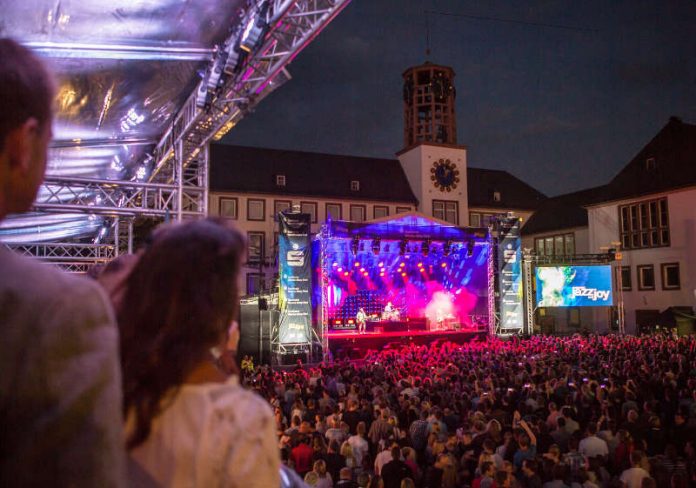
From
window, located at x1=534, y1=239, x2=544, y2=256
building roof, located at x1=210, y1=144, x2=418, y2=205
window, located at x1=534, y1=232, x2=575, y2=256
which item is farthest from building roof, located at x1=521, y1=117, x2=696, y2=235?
building roof, located at x1=210, y1=144, x2=418, y2=205

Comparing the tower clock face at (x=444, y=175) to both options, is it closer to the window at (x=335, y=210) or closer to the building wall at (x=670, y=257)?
the window at (x=335, y=210)

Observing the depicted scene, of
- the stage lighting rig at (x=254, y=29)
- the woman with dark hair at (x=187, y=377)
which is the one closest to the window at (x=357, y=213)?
the stage lighting rig at (x=254, y=29)

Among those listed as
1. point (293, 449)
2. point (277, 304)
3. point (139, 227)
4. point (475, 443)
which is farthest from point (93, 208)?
point (139, 227)

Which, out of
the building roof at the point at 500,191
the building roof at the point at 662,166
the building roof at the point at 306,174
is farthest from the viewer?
the building roof at the point at 500,191

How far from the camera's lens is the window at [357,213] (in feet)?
133

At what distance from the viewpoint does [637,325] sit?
3459 cm

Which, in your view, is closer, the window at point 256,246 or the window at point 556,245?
the window at point 256,246

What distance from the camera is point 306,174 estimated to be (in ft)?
136

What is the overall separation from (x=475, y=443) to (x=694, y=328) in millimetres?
26862

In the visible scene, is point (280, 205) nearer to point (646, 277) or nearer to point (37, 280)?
point (646, 277)

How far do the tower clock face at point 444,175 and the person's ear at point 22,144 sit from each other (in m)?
41.3

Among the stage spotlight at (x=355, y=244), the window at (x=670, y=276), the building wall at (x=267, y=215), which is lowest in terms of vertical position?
the window at (x=670, y=276)

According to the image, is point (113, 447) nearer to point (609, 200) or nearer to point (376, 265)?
point (376, 265)

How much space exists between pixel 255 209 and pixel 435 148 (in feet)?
46.3
